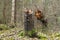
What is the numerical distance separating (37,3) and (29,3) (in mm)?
915

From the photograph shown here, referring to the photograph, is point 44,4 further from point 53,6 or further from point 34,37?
point 34,37

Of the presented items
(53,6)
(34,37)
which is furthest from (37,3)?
(34,37)

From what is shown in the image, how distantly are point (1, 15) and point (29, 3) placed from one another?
10.1 feet

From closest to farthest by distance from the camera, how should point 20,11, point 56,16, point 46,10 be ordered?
point 56,16 → point 46,10 → point 20,11

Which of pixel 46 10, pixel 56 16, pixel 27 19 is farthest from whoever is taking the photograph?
pixel 46 10

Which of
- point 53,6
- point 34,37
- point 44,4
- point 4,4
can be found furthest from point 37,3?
point 34,37

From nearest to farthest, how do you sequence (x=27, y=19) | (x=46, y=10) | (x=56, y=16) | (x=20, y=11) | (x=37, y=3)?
(x=27, y=19) → (x=56, y=16) → (x=46, y=10) → (x=37, y=3) → (x=20, y=11)

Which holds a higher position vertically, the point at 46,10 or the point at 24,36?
the point at 46,10

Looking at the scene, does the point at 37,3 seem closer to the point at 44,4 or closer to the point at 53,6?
the point at 44,4

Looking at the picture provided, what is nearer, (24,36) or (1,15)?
(24,36)

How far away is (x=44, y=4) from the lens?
1255 centimetres

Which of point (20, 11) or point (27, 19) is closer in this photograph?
point (27, 19)

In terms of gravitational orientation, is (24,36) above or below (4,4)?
below

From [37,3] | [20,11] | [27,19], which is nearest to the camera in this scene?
[27,19]
